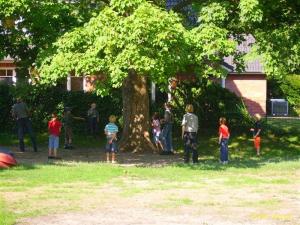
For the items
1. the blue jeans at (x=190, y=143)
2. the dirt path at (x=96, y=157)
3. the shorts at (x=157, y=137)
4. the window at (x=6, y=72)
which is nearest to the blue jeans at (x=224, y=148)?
the blue jeans at (x=190, y=143)

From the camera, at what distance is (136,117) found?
2192 centimetres

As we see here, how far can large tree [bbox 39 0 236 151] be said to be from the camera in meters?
15.0

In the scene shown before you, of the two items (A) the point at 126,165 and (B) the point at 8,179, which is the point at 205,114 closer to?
(A) the point at 126,165

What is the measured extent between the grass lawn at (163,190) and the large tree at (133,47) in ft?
7.80

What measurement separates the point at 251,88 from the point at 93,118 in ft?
59.9

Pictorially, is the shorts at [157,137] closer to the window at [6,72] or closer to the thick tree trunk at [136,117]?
the thick tree trunk at [136,117]

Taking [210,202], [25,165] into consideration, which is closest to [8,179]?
[25,165]

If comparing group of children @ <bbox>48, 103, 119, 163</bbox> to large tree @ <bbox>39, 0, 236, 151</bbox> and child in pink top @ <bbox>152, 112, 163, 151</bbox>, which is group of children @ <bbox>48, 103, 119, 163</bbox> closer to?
large tree @ <bbox>39, 0, 236, 151</bbox>

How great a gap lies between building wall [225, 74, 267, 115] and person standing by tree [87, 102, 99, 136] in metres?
16.8

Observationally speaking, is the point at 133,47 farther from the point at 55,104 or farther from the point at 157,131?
the point at 55,104

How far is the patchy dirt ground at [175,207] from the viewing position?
9352 millimetres

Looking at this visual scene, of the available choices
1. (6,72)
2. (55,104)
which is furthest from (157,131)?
(6,72)

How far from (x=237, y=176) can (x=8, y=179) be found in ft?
17.6

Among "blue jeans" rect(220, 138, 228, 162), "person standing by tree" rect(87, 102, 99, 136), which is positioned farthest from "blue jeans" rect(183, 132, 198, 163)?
"person standing by tree" rect(87, 102, 99, 136)
